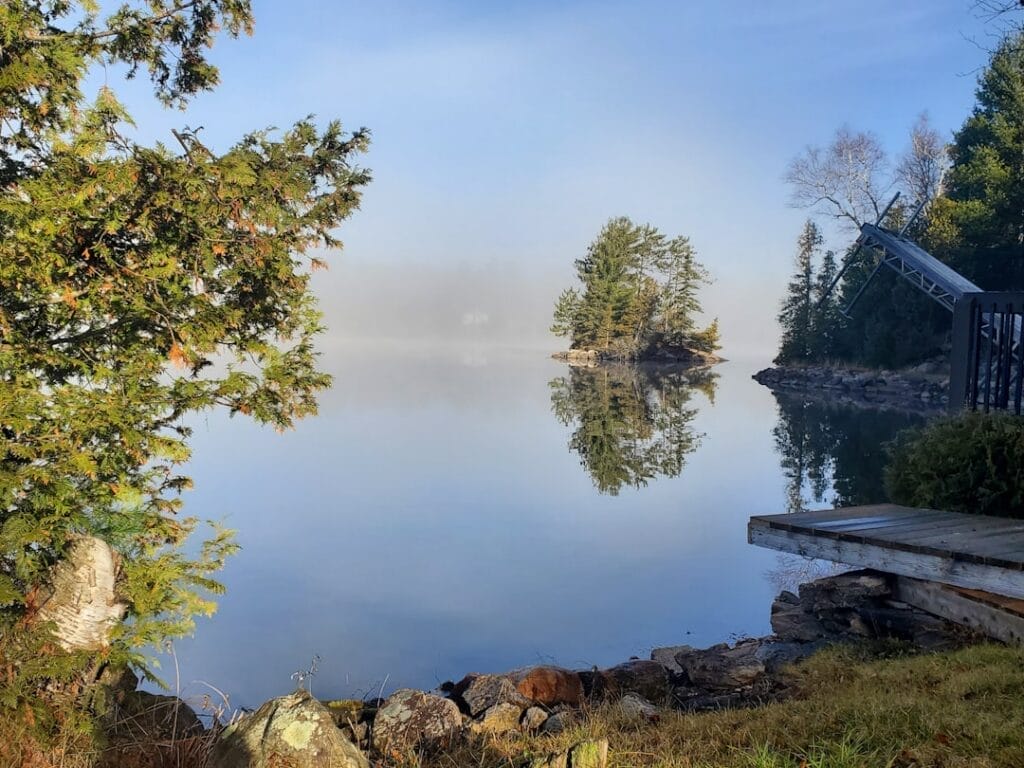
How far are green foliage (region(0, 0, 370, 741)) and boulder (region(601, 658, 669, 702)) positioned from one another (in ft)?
8.99

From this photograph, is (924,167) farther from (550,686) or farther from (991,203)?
(550,686)

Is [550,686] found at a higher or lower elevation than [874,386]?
lower

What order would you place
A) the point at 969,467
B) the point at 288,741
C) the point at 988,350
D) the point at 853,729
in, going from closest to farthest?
the point at 288,741 < the point at 853,729 < the point at 969,467 < the point at 988,350

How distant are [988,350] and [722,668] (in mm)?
6479

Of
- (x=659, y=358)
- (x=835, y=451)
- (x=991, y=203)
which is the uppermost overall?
(x=991, y=203)

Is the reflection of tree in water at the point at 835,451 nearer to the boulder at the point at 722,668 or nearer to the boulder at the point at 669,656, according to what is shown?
the boulder at the point at 669,656

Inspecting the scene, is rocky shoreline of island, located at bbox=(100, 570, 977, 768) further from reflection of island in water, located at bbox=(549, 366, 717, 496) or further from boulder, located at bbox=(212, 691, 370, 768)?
reflection of island in water, located at bbox=(549, 366, 717, 496)

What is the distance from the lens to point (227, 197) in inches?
191

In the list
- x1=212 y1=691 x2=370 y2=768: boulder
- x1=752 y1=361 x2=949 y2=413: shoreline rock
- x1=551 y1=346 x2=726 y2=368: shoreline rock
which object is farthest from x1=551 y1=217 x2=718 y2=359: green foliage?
x1=212 y1=691 x2=370 y2=768: boulder

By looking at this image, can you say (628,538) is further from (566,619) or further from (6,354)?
(6,354)

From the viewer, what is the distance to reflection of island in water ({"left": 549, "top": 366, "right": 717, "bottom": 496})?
1581 cm

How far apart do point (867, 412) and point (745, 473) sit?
526 inches

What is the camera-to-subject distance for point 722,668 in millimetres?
5238

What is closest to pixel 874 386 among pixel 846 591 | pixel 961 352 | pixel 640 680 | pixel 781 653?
pixel 961 352
